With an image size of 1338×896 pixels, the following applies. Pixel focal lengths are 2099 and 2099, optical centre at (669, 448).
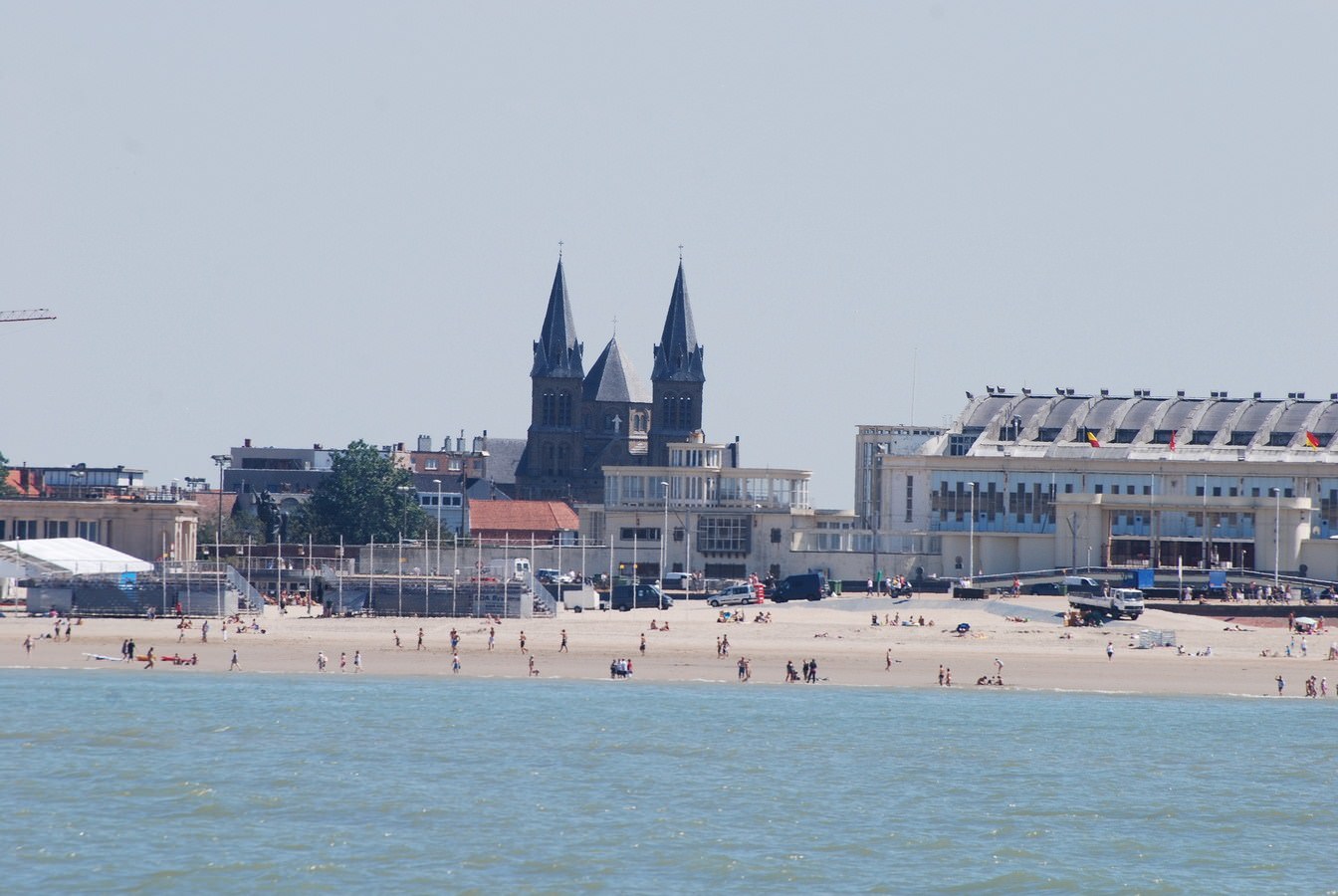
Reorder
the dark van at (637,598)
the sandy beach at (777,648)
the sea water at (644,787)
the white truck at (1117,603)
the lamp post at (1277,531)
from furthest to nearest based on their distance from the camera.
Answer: the lamp post at (1277,531) → the dark van at (637,598) → the white truck at (1117,603) → the sandy beach at (777,648) → the sea water at (644,787)

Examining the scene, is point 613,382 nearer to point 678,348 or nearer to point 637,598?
point 678,348

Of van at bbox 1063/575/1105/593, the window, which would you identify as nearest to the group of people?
van at bbox 1063/575/1105/593

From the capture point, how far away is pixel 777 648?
77.9 meters

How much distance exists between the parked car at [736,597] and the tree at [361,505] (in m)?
37.5

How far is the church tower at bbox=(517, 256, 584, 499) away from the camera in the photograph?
607 ft

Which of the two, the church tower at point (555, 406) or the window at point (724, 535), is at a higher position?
the church tower at point (555, 406)

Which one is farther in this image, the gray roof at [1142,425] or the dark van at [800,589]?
the gray roof at [1142,425]

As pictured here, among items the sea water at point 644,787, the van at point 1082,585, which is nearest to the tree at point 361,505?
the van at point 1082,585

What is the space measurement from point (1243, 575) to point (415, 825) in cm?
6447

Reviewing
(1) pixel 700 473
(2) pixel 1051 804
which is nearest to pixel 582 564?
(1) pixel 700 473

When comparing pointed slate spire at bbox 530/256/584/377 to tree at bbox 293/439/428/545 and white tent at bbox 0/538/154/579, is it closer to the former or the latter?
tree at bbox 293/439/428/545

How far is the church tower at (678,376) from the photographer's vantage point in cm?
18450

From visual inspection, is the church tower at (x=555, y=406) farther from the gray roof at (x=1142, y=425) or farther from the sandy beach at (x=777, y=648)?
the sandy beach at (x=777, y=648)

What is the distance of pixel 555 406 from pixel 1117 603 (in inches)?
4156
